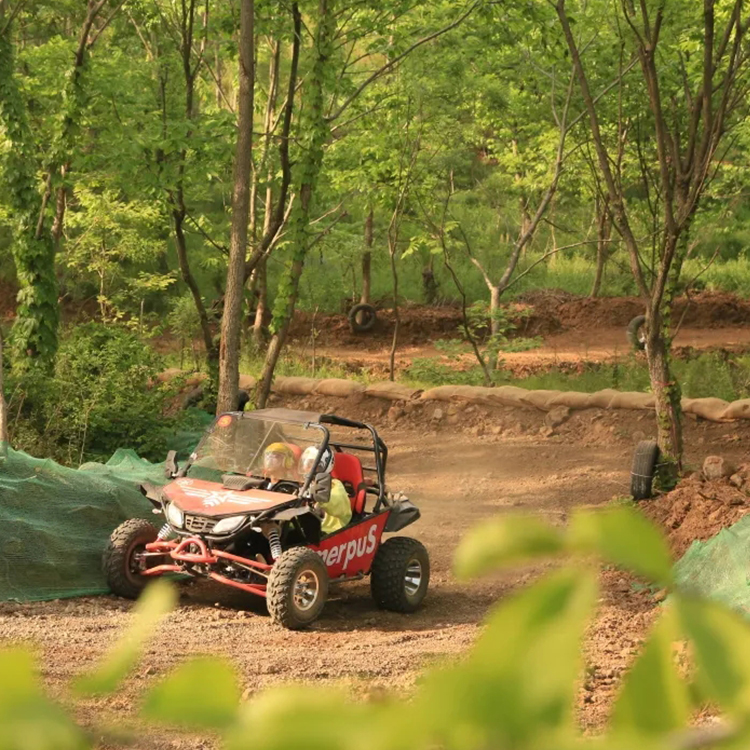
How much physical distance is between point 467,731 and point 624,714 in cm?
7

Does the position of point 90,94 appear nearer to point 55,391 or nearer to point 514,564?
point 55,391

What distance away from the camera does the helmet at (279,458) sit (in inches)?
355

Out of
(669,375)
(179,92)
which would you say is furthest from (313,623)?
(179,92)

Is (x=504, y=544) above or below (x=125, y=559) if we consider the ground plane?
above

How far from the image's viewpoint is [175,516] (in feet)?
28.1

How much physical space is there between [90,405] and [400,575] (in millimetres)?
5151

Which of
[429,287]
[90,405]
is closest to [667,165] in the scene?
[90,405]

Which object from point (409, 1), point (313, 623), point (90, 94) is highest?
point (409, 1)

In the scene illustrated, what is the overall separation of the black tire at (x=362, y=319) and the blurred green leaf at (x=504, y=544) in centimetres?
2570

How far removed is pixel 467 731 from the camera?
44cm

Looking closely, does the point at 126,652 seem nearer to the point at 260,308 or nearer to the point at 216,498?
the point at 216,498

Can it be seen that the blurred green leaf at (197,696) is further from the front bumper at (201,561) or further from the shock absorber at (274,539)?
the shock absorber at (274,539)

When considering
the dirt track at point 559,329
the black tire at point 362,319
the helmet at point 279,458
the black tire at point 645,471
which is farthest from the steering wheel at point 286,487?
the black tire at point 362,319

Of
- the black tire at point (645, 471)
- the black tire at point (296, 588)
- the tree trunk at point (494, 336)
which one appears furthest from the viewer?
the tree trunk at point (494, 336)
